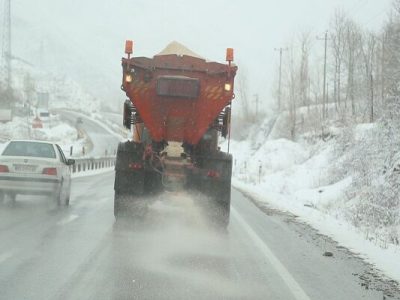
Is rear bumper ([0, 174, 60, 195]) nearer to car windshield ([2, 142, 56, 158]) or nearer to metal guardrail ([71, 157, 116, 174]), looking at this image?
car windshield ([2, 142, 56, 158])

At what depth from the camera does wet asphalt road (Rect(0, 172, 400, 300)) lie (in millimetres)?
6184

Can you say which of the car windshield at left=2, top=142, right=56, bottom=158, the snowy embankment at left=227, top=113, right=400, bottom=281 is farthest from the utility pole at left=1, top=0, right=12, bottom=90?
the car windshield at left=2, top=142, right=56, bottom=158

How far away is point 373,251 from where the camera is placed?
30.1 feet

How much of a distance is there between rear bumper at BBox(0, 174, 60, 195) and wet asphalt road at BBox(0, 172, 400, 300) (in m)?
0.52

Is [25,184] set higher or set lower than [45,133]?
lower

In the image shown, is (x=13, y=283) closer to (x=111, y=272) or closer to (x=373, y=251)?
(x=111, y=272)

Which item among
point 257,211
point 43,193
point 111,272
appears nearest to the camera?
point 111,272

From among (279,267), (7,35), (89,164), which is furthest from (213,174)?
(7,35)

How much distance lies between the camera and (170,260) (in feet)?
25.9

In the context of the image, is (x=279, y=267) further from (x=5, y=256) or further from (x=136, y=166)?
(x=136, y=166)

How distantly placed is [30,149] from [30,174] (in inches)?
48.1

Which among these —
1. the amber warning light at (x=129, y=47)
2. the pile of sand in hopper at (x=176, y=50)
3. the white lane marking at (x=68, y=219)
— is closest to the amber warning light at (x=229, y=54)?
the pile of sand in hopper at (x=176, y=50)

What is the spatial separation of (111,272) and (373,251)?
4496mm

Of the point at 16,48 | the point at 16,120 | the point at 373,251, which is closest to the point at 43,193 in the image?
the point at 373,251
